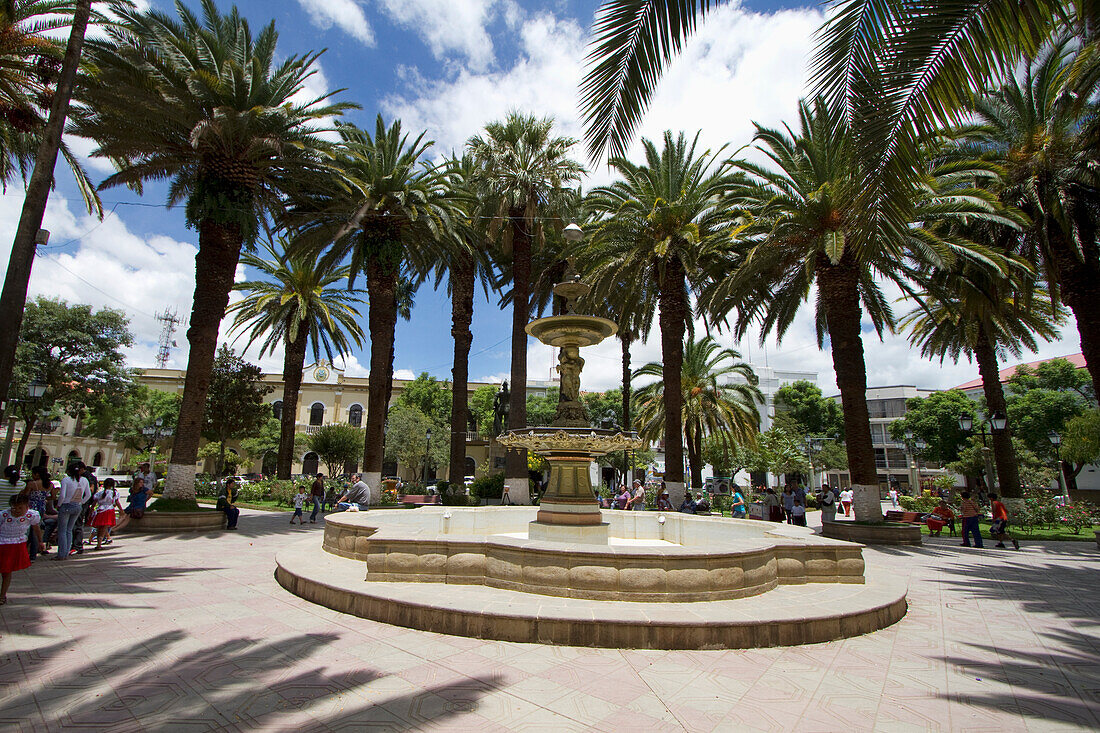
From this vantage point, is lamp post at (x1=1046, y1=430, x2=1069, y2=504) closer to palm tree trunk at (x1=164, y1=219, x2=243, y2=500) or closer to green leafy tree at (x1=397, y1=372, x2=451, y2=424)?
palm tree trunk at (x1=164, y1=219, x2=243, y2=500)

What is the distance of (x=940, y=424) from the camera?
145 ft

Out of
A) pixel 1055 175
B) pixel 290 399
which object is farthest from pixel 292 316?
pixel 1055 175

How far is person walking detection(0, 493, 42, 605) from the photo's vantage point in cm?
571

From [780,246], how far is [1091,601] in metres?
11.0

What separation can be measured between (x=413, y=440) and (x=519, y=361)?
2378 centimetres

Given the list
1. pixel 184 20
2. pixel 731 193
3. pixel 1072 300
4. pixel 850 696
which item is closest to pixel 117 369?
pixel 184 20

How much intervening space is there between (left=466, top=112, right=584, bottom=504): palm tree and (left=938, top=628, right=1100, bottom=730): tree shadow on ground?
14693 mm

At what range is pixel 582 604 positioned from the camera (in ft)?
17.9

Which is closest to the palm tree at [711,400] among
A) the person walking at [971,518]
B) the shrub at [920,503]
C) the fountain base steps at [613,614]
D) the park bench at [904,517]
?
the shrub at [920,503]

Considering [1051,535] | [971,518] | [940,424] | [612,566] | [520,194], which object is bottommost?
[1051,535]

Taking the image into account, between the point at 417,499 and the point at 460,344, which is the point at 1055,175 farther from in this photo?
the point at 417,499

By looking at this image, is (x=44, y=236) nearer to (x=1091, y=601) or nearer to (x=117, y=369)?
(x=1091, y=601)

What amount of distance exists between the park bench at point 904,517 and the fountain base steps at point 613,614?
11516 millimetres

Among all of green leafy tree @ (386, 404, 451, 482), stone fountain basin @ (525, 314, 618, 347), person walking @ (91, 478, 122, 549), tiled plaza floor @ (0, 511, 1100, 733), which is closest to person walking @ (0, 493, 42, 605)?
tiled plaza floor @ (0, 511, 1100, 733)
